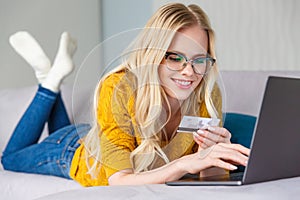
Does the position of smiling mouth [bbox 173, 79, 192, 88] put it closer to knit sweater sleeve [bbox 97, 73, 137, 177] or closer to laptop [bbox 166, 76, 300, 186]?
knit sweater sleeve [bbox 97, 73, 137, 177]

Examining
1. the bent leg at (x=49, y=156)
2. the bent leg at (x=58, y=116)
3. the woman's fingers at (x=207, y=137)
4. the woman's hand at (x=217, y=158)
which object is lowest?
the bent leg at (x=49, y=156)

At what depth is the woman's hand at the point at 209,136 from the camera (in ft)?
3.78

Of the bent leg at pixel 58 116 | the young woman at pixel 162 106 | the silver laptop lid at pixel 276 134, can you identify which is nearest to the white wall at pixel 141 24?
the bent leg at pixel 58 116

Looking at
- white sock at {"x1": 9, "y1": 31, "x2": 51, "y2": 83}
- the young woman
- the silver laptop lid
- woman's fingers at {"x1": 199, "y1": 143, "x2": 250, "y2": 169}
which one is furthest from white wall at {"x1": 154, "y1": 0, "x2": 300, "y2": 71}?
the silver laptop lid

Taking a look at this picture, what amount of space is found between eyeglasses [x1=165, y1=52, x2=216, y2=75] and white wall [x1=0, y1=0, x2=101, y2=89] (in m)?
2.44

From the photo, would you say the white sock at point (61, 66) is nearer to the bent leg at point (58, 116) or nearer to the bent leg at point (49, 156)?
the bent leg at point (58, 116)

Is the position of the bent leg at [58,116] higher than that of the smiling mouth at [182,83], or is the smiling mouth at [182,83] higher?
the smiling mouth at [182,83]

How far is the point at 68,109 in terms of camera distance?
2348 mm

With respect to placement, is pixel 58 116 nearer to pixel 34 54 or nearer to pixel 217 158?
pixel 34 54

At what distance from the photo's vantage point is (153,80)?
1.16 m

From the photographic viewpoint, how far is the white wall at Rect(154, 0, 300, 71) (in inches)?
115

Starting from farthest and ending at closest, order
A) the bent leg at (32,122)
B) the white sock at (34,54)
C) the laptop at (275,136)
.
Result: the white sock at (34,54), the bent leg at (32,122), the laptop at (275,136)

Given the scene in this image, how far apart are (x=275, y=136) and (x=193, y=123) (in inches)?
Result: 9.7

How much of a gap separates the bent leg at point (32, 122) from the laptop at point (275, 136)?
1.33m
